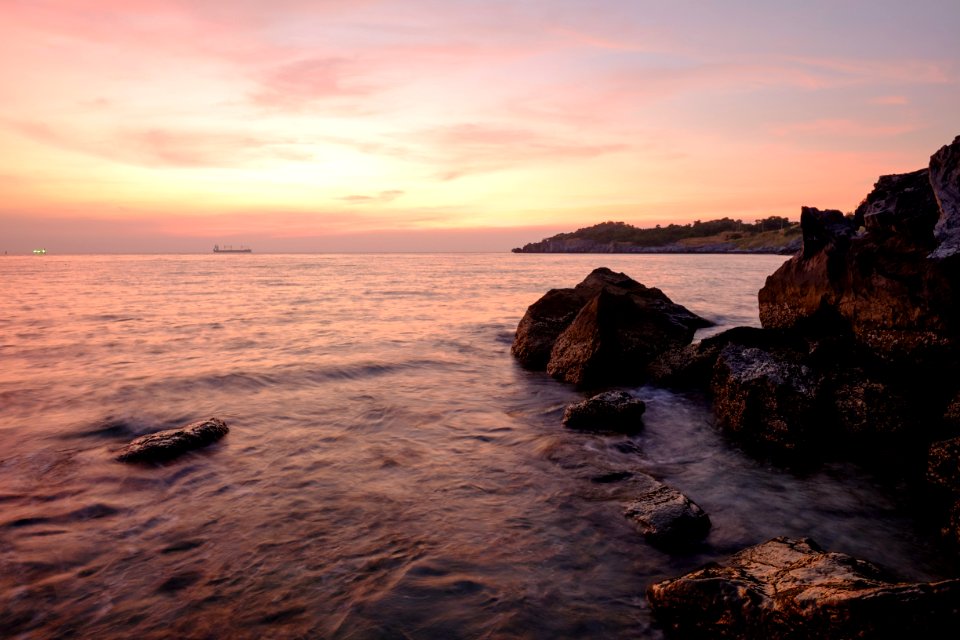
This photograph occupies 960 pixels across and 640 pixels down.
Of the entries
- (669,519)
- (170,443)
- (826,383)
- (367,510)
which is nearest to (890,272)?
(826,383)

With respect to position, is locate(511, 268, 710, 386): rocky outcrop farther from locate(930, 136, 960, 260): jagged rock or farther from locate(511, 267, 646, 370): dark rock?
locate(930, 136, 960, 260): jagged rock

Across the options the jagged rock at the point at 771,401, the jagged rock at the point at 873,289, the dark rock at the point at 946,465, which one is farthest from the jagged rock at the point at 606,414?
the dark rock at the point at 946,465

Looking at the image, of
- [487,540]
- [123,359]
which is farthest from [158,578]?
[123,359]

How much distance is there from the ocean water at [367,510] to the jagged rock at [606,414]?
37 cm

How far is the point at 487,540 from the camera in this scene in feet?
18.7

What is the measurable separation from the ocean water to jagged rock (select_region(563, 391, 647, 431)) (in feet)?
1.20

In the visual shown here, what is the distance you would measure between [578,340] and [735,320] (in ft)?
46.0

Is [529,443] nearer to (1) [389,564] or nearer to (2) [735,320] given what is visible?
(1) [389,564]

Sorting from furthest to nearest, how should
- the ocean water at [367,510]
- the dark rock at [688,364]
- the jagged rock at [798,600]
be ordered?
the dark rock at [688,364], the ocean water at [367,510], the jagged rock at [798,600]

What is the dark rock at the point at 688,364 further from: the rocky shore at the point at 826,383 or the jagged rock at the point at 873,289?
the jagged rock at the point at 873,289

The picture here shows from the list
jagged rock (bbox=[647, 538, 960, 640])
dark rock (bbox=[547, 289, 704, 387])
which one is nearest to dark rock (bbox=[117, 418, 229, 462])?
jagged rock (bbox=[647, 538, 960, 640])

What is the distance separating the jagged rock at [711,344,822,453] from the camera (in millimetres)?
7926

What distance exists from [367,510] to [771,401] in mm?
6227

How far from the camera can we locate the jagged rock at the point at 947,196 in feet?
26.6
